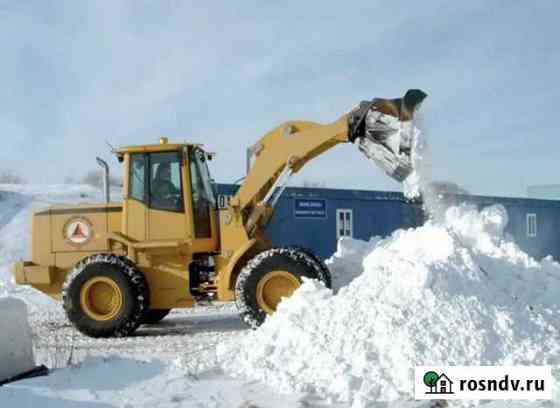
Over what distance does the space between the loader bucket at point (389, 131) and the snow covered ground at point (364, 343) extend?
93 centimetres

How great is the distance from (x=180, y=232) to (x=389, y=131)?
3.24 metres

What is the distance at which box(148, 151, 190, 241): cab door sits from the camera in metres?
10.1

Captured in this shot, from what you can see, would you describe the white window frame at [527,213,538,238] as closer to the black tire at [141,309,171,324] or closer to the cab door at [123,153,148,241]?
the black tire at [141,309,171,324]

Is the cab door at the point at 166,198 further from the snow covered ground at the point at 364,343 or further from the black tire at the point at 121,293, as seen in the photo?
the snow covered ground at the point at 364,343

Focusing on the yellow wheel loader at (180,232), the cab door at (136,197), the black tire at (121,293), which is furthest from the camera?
the cab door at (136,197)

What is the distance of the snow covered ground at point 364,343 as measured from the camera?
6.05m

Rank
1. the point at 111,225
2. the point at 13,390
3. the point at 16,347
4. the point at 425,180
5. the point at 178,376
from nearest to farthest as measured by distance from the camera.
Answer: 1. the point at 13,390
2. the point at 178,376
3. the point at 16,347
4. the point at 425,180
5. the point at 111,225

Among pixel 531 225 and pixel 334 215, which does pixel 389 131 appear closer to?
pixel 334 215

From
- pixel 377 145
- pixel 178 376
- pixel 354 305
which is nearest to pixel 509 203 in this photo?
pixel 377 145

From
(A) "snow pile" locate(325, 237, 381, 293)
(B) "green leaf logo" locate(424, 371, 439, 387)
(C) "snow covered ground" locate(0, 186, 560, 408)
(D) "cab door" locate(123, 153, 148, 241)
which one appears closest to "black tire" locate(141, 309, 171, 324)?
(C) "snow covered ground" locate(0, 186, 560, 408)

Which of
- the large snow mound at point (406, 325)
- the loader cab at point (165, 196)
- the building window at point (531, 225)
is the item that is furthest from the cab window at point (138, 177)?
the building window at point (531, 225)

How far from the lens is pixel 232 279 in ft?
32.0

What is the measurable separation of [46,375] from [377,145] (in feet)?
17.0

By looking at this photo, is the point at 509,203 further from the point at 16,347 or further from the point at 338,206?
the point at 16,347
